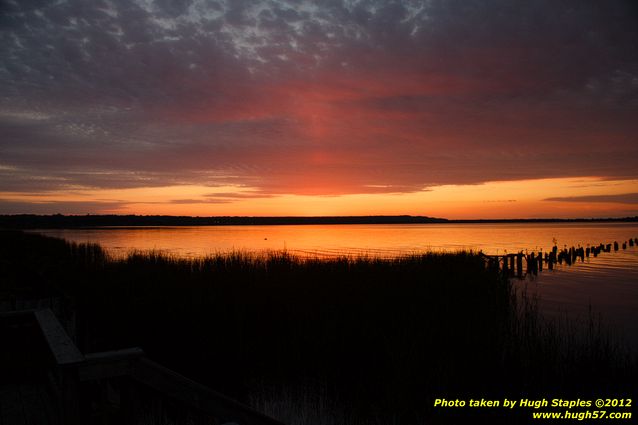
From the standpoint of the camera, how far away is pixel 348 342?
28.8 ft

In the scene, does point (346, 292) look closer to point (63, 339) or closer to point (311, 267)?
point (311, 267)

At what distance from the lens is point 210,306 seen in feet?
36.6

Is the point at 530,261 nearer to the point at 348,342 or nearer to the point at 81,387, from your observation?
the point at 348,342

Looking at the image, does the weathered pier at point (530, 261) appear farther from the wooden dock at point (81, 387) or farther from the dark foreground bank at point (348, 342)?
the wooden dock at point (81, 387)

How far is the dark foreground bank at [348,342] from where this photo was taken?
6766 millimetres

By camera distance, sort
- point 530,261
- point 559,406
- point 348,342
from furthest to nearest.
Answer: point 530,261 → point 348,342 → point 559,406

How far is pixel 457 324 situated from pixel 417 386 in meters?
3.45

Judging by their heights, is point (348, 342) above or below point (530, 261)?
above

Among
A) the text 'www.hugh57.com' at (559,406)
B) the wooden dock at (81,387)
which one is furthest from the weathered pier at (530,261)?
the wooden dock at (81,387)

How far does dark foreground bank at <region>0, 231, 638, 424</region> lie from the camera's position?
6.77 metres

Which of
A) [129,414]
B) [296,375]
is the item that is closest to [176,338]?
[296,375]

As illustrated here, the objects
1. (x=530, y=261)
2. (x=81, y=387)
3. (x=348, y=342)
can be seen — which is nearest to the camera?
(x=81, y=387)

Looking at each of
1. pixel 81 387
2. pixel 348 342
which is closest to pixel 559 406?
pixel 348 342

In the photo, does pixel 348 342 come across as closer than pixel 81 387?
No
